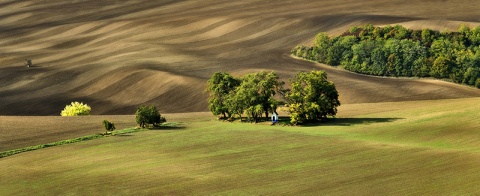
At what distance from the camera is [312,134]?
69250mm

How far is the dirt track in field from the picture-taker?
115 m

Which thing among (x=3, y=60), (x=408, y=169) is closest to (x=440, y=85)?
(x=408, y=169)

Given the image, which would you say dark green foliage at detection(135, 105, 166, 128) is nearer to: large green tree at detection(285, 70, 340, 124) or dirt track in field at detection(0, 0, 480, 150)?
dirt track in field at detection(0, 0, 480, 150)

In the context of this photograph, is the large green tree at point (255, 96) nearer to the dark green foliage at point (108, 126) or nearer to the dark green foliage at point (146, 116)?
the dark green foliage at point (146, 116)

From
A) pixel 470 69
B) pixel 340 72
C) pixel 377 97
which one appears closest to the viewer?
pixel 377 97

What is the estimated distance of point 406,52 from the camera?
123312mm

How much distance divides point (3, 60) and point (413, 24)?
89885 mm

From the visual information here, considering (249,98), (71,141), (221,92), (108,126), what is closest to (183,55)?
(221,92)

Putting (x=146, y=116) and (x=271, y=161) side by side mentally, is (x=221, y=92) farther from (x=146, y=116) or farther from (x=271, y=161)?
(x=271, y=161)

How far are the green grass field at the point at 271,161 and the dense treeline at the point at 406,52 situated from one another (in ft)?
133

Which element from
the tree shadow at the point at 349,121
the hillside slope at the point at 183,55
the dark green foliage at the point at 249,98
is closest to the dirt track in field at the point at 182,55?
the hillside slope at the point at 183,55

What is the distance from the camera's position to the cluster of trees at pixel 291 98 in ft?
253

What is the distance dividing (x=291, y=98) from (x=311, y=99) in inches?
86.1

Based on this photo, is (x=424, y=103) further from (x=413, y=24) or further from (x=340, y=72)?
(x=413, y=24)
